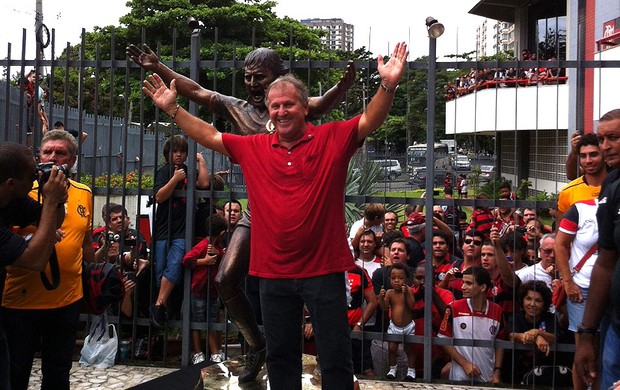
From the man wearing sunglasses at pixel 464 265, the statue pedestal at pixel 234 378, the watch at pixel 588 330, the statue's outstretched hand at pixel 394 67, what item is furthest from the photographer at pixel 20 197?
the man wearing sunglasses at pixel 464 265

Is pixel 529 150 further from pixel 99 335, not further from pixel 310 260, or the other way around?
pixel 310 260

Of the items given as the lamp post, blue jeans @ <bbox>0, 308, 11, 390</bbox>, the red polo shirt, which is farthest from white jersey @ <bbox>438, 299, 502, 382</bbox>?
blue jeans @ <bbox>0, 308, 11, 390</bbox>

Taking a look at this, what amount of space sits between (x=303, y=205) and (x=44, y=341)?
70.1 inches

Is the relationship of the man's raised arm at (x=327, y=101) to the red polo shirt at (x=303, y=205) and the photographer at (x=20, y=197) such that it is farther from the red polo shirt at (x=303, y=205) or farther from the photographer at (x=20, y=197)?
the photographer at (x=20, y=197)

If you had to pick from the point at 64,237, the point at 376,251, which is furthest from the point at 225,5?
the point at 64,237

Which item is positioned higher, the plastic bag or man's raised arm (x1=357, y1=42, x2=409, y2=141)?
man's raised arm (x1=357, y1=42, x2=409, y2=141)

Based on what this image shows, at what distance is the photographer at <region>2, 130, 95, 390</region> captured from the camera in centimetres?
409

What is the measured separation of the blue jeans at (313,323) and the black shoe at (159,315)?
2.84 metres

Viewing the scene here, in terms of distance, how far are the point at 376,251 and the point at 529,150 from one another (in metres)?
17.7

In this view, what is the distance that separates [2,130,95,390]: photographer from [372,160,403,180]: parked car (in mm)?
2698

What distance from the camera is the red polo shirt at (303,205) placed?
356 cm

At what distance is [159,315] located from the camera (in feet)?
21.0

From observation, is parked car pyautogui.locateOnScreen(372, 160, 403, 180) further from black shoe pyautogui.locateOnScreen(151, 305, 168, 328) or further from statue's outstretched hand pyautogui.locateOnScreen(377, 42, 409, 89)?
statue's outstretched hand pyautogui.locateOnScreen(377, 42, 409, 89)

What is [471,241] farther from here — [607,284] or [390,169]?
[607,284]
